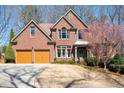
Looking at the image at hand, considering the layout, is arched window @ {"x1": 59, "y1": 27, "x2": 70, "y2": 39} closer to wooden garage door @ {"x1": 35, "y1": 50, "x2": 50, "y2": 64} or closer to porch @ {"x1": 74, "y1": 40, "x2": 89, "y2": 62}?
porch @ {"x1": 74, "y1": 40, "x2": 89, "y2": 62}

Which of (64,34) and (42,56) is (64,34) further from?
(42,56)

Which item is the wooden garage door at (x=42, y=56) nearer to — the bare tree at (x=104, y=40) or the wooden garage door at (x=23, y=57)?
the wooden garage door at (x=23, y=57)

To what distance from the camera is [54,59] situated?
35625 mm

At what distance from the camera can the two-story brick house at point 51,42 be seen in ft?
115

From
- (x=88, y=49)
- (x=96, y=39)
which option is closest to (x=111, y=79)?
(x=96, y=39)

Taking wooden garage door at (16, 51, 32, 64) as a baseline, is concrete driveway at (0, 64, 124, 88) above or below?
below

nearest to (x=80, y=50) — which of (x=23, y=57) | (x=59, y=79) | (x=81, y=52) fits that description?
(x=81, y=52)

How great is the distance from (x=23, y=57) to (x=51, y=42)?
3448 millimetres

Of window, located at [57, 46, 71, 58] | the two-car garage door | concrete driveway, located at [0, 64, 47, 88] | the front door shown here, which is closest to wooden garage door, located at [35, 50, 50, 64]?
the two-car garage door

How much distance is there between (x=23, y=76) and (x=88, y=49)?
13431 millimetres

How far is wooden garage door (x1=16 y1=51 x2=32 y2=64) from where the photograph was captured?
34688 millimetres

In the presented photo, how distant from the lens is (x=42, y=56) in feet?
115
